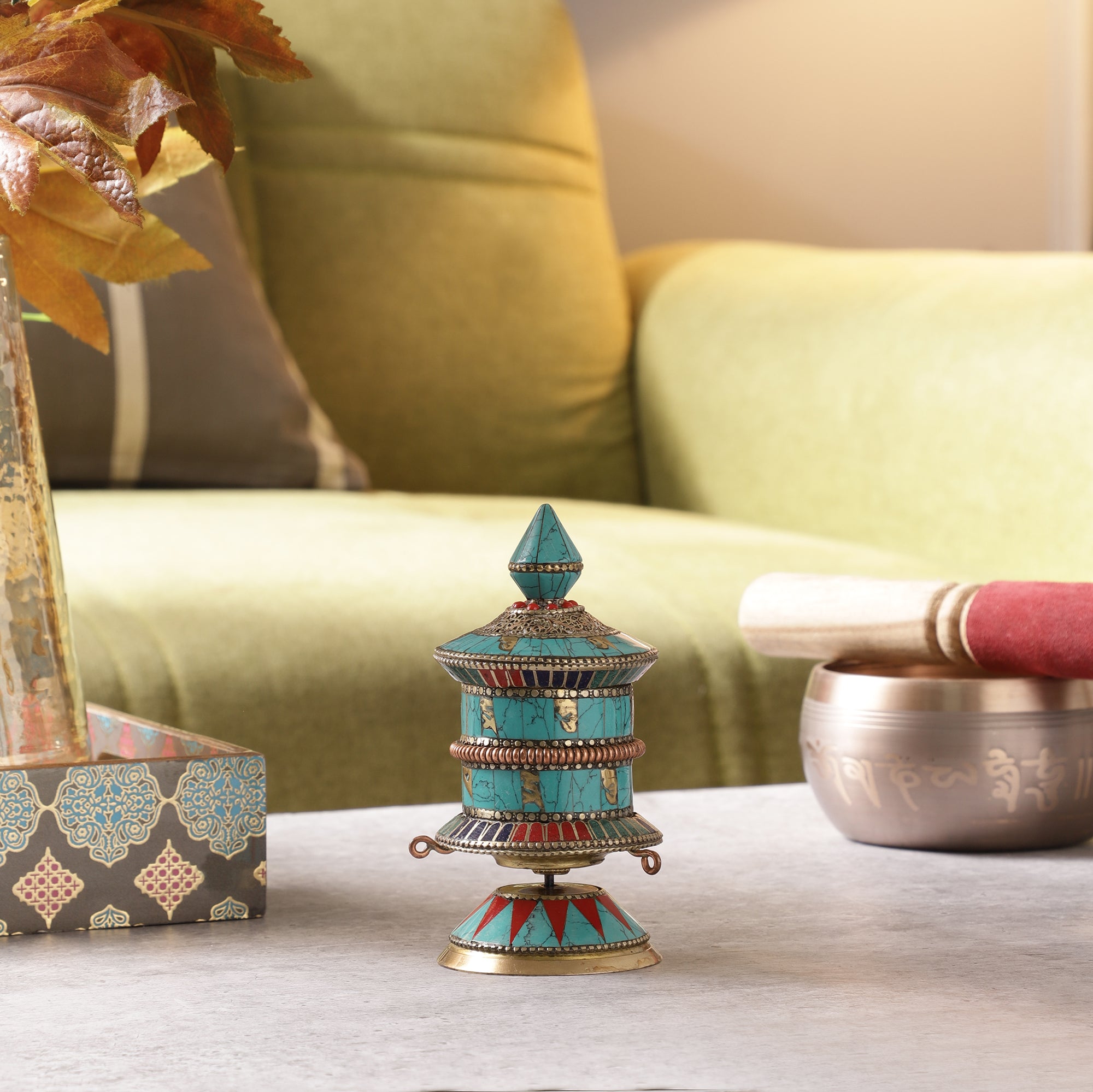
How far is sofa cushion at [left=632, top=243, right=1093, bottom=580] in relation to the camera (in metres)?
1.32

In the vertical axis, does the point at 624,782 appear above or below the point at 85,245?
below

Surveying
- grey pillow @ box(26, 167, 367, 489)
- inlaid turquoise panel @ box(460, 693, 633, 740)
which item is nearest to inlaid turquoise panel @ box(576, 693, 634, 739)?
inlaid turquoise panel @ box(460, 693, 633, 740)

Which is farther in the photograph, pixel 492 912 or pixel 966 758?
pixel 966 758

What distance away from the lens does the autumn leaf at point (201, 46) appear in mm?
560

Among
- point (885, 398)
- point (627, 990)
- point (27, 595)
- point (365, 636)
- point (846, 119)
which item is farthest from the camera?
point (846, 119)

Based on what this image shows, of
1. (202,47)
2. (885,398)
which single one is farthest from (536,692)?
(885,398)

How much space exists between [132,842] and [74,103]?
0.25m

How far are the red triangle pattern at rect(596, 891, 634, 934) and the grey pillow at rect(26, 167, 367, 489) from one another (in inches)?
43.9

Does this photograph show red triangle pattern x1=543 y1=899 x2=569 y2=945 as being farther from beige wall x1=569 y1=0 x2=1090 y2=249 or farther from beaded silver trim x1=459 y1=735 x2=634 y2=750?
beige wall x1=569 y1=0 x2=1090 y2=249

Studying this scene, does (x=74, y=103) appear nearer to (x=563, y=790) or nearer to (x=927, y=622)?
(x=563, y=790)

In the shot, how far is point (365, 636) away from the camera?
3.45 feet

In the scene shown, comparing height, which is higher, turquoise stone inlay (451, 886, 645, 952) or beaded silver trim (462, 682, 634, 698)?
beaded silver trim (462, 682, 634, 698)

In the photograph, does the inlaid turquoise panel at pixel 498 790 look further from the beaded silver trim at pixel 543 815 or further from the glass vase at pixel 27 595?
the glass vase at pixel 27 595

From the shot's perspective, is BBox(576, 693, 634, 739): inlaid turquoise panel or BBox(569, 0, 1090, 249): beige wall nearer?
BBox(576, 693, 634, 739): inlaid turquoise panel
